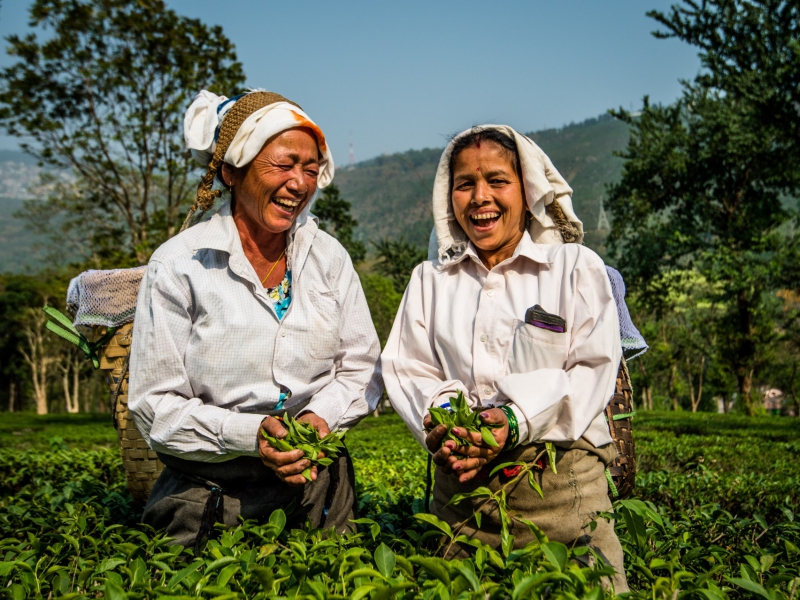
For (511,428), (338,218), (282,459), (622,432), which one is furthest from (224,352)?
(338,218)

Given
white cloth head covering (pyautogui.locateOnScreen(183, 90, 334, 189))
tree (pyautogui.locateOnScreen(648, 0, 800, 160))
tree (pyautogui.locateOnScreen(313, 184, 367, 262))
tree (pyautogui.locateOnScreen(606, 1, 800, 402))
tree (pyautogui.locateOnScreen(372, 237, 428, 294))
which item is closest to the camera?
white cloth head covering (pyautogui.locateOnScreen(183, 90, 334, 189))

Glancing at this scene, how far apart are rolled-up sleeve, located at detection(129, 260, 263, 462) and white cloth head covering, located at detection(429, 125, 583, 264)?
1025 millimetres

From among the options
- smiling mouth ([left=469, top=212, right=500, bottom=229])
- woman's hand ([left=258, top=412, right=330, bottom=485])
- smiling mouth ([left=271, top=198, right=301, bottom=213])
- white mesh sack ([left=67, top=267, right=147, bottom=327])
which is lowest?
woman's hand ([left=258, top=412, right=330, bottom=485])

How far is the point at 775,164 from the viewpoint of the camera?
52.6 ft

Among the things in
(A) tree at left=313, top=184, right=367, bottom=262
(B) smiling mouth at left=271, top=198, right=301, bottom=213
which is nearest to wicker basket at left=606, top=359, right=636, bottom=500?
(B) smiling mouth at left=271, top=198, right=301, bottom=213

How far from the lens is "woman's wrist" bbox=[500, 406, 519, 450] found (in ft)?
6.67

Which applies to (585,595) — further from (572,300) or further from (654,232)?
(654,232)

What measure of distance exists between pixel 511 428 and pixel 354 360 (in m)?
0.98

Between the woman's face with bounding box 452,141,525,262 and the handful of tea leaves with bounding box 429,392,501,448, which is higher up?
the woman's face with bounding box 452,141,525,262

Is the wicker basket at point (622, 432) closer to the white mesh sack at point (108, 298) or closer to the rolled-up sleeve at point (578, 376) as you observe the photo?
the rolled-up sleeve at point (578, 376)

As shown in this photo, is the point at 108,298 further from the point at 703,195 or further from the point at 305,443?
the point at 703,195

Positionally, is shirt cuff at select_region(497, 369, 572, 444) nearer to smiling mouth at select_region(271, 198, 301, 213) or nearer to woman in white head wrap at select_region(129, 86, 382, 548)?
woman in white head wrap at select_region(129, 86, 382, 548)

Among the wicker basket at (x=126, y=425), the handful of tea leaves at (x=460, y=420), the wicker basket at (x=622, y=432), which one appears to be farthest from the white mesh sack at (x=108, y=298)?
the wicker basket at (x=622, y=432)

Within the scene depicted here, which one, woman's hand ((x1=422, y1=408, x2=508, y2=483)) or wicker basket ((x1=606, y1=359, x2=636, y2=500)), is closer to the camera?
woman's hand ((x1=422, y1=408, x2=508, y2=483))
